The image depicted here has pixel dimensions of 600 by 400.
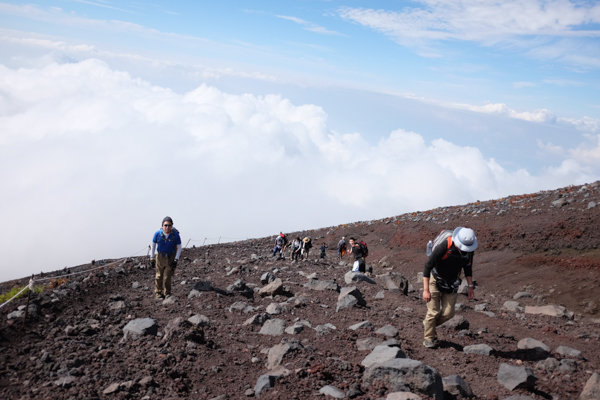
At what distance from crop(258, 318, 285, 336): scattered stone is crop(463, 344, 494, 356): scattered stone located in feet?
11.0

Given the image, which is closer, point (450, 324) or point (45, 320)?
point (450, 324)

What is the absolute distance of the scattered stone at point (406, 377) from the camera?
520 centimetres

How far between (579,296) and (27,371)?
16233 millimetres

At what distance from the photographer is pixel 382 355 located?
6.13m

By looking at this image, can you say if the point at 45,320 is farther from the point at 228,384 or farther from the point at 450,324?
the point at 450,324

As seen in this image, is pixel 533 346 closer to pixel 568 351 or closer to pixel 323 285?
pixel 568 351

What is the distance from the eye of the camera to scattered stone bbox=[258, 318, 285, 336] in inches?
320

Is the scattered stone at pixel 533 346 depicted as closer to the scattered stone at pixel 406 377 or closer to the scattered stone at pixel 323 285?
the scattered stone at pixel 406 377

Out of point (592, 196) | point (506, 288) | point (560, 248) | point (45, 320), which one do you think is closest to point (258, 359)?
point (45, 320)

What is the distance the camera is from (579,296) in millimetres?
14609

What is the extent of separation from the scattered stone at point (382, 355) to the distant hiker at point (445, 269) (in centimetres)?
126

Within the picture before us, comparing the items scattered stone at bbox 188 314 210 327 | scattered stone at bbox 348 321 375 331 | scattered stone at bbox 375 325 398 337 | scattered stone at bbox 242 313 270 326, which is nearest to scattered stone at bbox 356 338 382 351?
scattered stone at bbox 375 325 398 337

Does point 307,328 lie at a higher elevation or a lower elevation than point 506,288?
higher

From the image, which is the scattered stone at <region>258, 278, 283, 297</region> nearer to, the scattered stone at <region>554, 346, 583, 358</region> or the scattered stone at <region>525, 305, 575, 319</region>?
the scattered stone at <region>554, 346, 583, 358</region>
